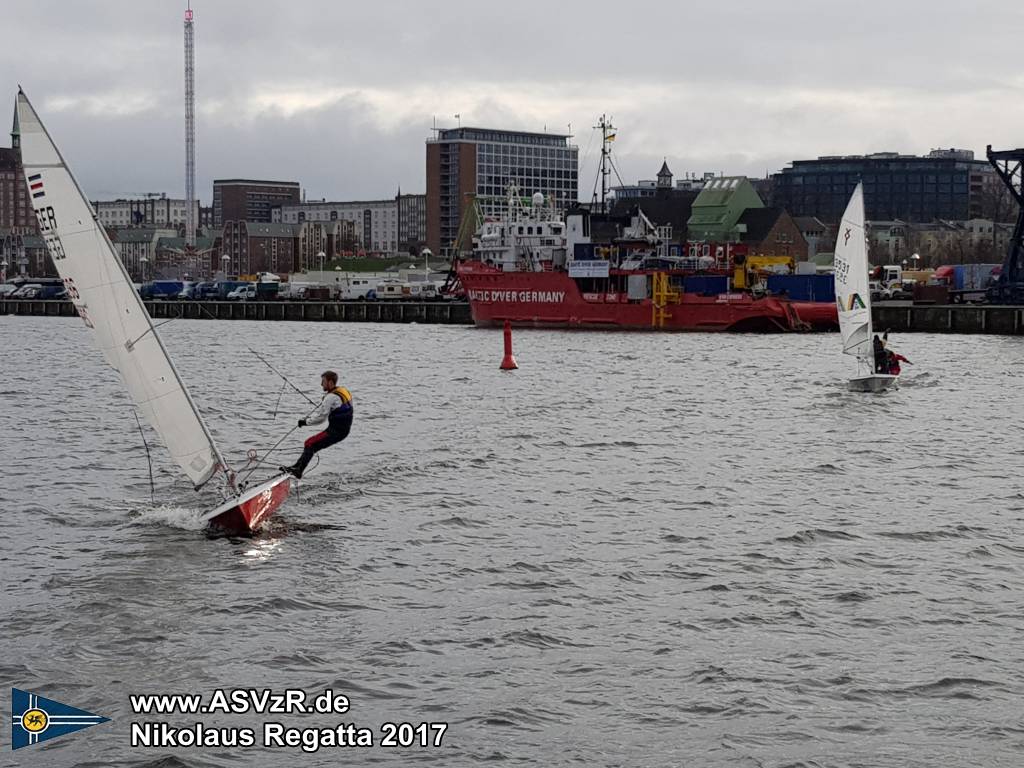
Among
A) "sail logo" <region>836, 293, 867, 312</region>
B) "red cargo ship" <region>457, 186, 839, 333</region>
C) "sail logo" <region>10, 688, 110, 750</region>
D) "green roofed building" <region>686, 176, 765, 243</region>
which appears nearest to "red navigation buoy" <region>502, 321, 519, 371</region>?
"sail logo" <region>836, 293, 867, 312</region>

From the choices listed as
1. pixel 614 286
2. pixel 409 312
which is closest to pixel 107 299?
pixel 614 286

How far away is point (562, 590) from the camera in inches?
647

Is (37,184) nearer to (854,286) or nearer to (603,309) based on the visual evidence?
(854,286)

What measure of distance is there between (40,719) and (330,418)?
9.05m

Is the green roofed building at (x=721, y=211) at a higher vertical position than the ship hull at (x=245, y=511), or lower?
higher

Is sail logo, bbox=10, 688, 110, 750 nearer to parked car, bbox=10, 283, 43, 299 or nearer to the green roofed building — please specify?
the green roofed building

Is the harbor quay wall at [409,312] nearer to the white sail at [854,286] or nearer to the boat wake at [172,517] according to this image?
the white sail at [854,286]

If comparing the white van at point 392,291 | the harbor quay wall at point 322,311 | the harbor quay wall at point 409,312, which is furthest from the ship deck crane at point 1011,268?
the white van at point 392,291

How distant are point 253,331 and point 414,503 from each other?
7467 cm

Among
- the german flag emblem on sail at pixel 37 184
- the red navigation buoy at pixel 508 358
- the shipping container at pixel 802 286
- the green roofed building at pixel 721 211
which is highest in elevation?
the green roofed building at pixel 721 211

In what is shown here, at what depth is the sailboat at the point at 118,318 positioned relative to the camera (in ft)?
59.5

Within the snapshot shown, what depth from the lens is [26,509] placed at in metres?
21.5

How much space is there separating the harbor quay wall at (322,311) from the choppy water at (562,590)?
6686cm

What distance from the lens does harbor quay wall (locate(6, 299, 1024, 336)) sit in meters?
77.1
